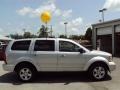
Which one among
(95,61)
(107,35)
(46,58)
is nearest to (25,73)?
(46,58)

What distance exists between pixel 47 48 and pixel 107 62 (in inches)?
105

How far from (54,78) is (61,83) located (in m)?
1.25

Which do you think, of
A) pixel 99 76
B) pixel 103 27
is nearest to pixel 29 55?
pixel 99 76

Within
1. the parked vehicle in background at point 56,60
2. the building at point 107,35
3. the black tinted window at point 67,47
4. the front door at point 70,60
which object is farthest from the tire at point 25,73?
the building at point 107,35

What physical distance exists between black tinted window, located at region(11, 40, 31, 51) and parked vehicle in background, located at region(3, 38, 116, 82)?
0.35ft

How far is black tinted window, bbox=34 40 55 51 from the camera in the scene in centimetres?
1175

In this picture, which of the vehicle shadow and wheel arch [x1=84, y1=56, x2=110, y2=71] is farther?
the vehicle shadow

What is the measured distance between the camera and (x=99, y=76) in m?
11.7

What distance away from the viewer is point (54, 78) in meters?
12.4

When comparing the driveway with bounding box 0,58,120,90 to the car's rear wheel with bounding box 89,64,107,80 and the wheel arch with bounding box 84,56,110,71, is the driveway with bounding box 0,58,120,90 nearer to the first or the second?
the car's rear wheel with bounding box 89,64,107,80

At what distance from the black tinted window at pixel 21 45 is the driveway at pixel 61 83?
Answer: 1.44 metres

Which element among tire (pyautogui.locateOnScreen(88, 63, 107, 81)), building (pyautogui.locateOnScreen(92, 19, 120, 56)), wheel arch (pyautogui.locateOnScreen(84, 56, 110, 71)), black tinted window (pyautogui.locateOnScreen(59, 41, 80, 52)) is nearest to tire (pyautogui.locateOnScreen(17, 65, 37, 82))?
black tinted window (pyautogui.locateOnScreen(59, 41, 80, 52))

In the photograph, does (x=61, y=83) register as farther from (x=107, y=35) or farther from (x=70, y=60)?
(x=107, y=35)

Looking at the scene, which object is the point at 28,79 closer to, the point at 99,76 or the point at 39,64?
the point at 39,64
